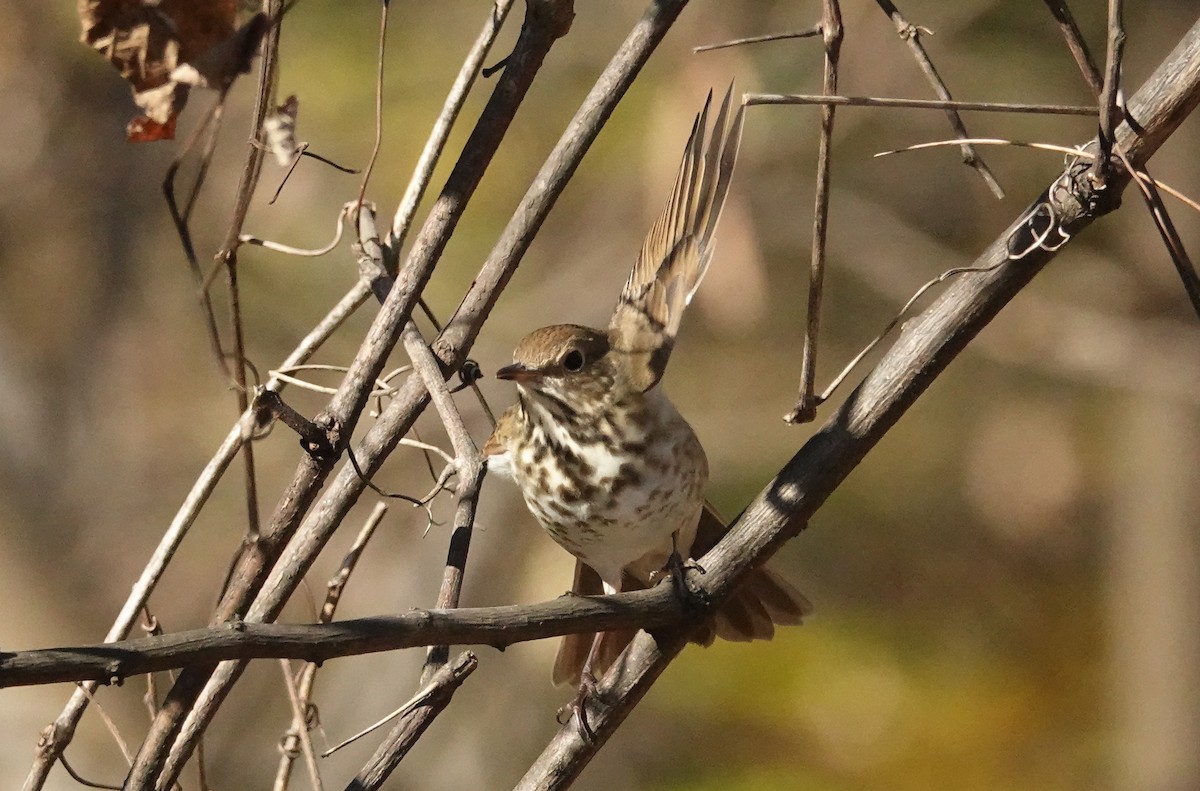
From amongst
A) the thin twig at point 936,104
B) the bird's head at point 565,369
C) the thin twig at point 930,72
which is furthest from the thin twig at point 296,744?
the thin twig at point 930,72

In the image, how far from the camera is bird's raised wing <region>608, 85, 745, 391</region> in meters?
1.93

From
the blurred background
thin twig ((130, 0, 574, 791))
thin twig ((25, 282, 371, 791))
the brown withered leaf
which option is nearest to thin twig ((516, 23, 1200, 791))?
thin twig ((130, 0, 574, 791))

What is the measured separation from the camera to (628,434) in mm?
2213

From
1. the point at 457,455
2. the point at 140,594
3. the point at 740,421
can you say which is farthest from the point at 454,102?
the point at 740,421

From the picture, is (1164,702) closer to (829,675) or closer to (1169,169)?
(829,675)

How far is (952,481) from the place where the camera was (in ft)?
17.7

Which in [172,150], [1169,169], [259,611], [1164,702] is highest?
[172,150]

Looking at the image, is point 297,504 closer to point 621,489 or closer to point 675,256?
point 621,489

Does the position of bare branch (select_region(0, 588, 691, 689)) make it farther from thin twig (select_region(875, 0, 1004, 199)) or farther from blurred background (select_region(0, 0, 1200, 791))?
blurred background (select_region(0, 0, 1200, 791))

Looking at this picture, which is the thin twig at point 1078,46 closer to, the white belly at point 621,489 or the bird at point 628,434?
the bird at point 628,434

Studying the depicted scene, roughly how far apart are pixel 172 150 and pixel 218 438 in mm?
1209

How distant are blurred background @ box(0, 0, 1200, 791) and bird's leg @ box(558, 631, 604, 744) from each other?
186cm

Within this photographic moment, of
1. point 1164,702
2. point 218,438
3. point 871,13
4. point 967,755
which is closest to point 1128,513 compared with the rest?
point 1164,702

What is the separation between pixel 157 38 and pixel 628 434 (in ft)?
3.91
